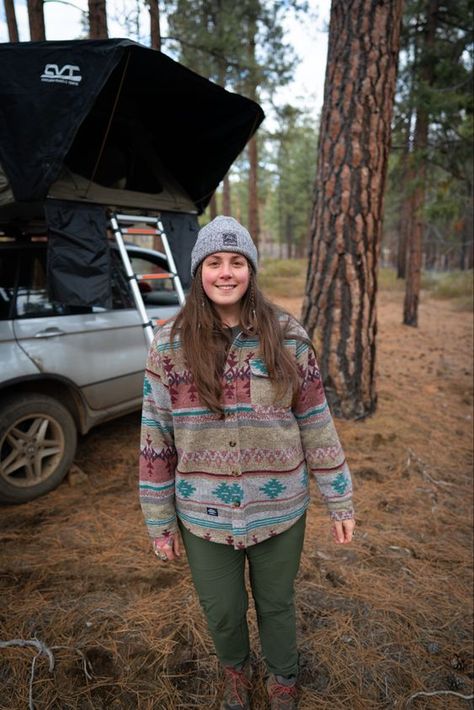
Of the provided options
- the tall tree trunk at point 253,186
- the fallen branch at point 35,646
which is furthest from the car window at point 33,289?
the tall tree trunk at point 253,186

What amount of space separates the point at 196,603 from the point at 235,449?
1346 mm

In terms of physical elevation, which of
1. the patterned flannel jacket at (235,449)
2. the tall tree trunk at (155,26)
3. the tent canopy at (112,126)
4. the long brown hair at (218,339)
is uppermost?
the tall tree trunk at (155,26)

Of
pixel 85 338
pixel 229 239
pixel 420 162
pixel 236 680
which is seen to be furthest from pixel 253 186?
pixel 236 680

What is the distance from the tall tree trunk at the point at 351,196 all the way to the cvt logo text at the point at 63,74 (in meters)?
2.39

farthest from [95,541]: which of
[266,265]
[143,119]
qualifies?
[266,265]

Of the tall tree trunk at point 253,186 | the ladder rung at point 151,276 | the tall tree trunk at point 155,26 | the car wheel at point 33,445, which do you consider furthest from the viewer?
the tall tree trunk at point 253,186

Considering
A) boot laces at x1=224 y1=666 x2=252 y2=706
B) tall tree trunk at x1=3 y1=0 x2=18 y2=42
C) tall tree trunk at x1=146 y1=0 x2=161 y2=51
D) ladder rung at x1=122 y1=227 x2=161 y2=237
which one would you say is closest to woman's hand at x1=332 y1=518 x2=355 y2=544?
boot laces at x1=224 y1=666 x2=252 y2=706

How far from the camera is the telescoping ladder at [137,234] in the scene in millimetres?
3602

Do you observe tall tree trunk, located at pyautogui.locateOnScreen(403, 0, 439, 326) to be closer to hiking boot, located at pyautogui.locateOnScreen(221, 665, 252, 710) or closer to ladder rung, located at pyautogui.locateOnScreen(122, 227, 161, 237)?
ladder rung, located at pyautogui.locateOnScreen(122, 227, 161, 237)

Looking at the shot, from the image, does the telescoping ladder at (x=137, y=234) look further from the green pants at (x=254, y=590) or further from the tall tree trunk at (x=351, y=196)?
the green pants at (x=254, y=590)

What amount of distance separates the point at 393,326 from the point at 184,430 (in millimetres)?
10680

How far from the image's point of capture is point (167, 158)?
4.49 metres

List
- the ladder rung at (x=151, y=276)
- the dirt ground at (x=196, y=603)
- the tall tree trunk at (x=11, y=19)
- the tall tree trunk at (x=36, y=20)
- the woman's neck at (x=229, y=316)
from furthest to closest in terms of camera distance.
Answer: the tall tree trunk at (x=11, y=19)
the tall tree trunk at (x=36, y=20)
the ladder rung at (x=151, y=276)
the dirt ground at (x=196, y=603)
the woman's neck at (x=229, y=316)

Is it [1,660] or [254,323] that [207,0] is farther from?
[1,660]
